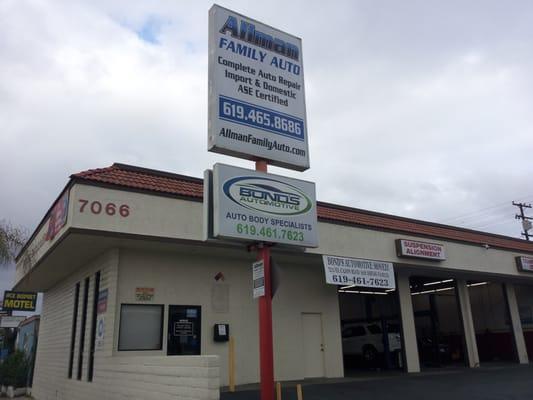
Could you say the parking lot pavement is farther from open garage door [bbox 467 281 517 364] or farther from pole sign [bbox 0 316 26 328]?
pole sign [bbox 0 316 26 328]

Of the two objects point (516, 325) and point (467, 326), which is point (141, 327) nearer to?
point (467, 326)

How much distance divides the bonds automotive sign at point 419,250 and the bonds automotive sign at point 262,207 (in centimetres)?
952

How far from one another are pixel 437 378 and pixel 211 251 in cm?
871

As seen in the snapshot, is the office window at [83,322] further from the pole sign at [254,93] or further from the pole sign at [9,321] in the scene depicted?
the pole sign at [9,321]

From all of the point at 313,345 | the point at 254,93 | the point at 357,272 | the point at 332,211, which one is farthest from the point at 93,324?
the point at 254,93

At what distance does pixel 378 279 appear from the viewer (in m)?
16.0

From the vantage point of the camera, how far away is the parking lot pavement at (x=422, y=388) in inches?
471

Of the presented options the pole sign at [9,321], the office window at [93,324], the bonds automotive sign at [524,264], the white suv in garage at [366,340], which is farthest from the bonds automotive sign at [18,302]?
the bonds automotive sign at [524,264]

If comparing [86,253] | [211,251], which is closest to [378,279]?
[211,251]

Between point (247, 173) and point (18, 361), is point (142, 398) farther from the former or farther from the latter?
point (18, 361)

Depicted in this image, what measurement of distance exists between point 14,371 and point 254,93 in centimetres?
2024

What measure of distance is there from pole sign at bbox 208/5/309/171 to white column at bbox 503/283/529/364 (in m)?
19.6

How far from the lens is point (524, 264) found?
21.8 metres

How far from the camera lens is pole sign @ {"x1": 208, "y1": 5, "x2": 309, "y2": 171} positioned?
7.91m
